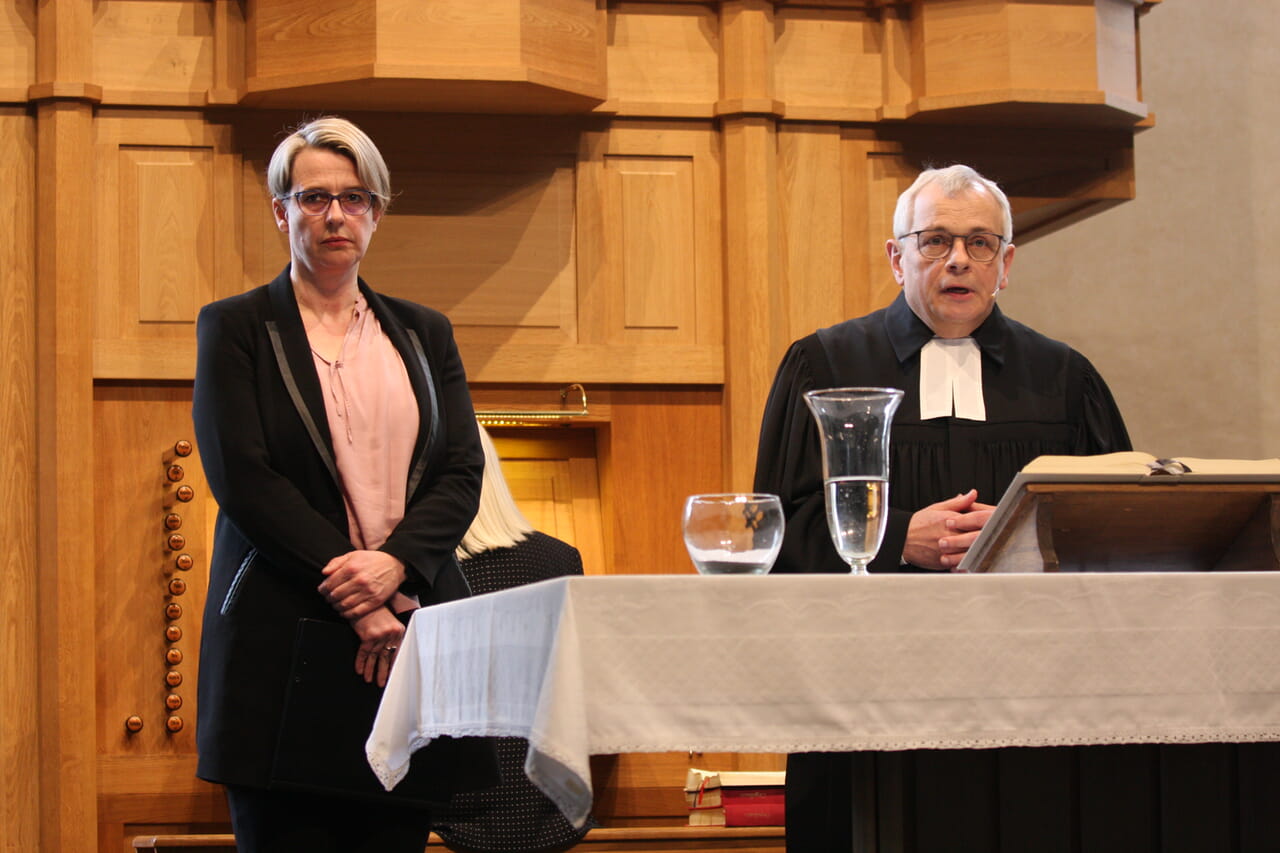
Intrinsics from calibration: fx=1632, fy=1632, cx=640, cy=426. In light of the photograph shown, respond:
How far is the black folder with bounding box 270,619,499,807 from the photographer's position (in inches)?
116

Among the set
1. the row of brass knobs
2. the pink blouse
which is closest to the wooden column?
the row of brass knobs

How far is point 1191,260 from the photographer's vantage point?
9.15m

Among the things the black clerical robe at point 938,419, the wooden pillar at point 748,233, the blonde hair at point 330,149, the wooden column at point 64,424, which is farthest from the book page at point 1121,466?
the wooden column at point 64,424

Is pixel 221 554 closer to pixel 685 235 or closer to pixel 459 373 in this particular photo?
pixel 459 373

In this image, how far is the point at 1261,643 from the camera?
2.01 m

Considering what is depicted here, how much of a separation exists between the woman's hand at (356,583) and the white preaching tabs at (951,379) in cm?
130

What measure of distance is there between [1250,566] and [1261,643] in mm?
378

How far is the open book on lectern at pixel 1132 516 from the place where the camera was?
2.23 metres

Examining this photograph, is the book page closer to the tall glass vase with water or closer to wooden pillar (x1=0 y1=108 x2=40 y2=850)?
the tall glass vase with water

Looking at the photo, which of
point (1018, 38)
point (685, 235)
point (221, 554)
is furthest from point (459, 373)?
point (1018, 38)

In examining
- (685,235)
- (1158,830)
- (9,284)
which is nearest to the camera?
(1158,830)

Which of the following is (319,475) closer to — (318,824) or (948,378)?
(318,824)

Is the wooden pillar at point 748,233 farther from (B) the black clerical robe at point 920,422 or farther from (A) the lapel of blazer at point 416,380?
(A) the lapel of blazer at point 416,380

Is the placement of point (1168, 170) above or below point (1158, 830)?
above
